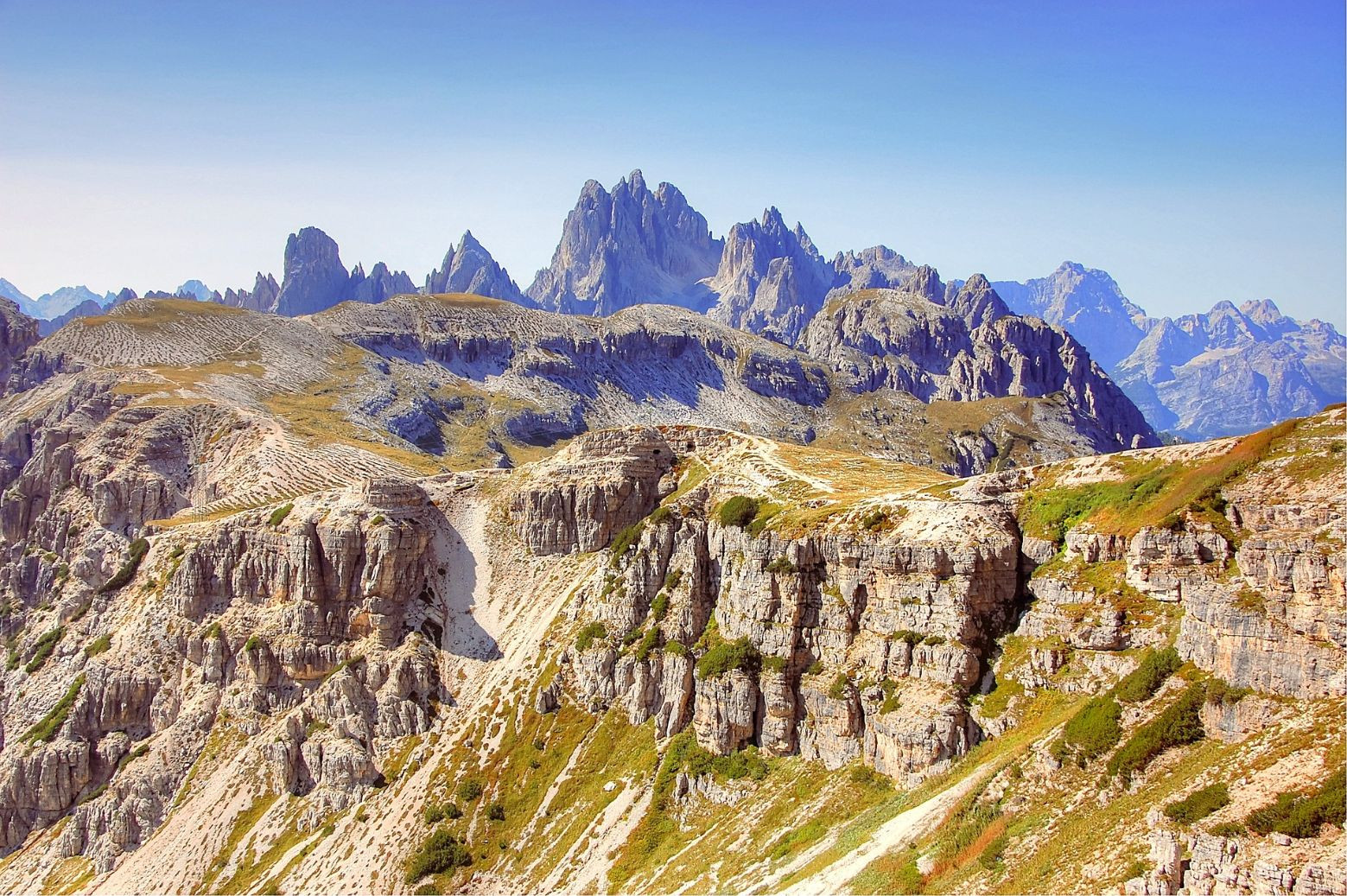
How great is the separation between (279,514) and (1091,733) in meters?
102

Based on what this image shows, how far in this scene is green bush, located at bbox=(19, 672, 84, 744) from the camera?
112 meters

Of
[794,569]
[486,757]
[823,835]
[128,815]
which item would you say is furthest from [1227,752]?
[128,815]

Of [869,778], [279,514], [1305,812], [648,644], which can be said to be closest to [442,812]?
[648,644]

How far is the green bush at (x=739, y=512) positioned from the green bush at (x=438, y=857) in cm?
3994

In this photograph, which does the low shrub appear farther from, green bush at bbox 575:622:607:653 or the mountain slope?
green bush at bbox 575:622:607:653

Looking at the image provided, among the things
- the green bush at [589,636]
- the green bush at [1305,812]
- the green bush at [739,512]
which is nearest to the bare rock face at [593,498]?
the green bush at [589,636]

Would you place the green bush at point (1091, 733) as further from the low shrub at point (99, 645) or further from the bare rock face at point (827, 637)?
the low shrub at point (99, 645)

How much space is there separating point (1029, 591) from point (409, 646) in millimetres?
74752

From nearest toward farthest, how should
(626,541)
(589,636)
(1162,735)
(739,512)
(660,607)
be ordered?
(1162,735) → (739,512) → (660,607) → (589,636) → (626,541)

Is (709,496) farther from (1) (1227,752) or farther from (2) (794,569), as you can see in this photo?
(1) (1227,752)

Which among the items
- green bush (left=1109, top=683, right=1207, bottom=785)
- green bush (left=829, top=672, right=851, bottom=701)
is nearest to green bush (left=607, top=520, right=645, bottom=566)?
green bush (left=829, top=672, right=851, bottom=701)

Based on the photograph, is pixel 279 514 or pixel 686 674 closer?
pixel 686 674

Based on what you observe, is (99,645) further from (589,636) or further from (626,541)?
(626,541)

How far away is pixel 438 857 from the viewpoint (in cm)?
8475
